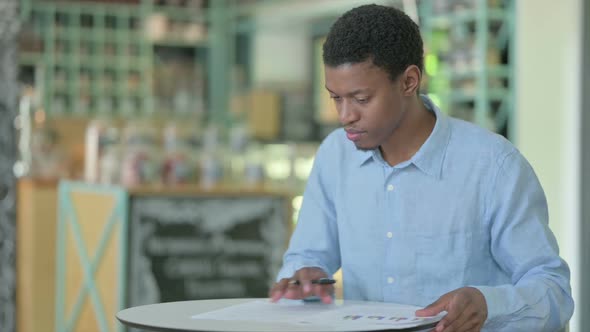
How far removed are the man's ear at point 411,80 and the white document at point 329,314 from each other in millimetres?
431

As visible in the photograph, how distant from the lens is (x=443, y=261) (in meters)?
2.10

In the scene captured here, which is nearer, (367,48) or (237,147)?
(367,48)

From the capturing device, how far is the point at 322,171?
233 centimetres

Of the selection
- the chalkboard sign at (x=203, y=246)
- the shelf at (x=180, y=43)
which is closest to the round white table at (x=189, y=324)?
the chalkboard sign at (x=203, y=246)

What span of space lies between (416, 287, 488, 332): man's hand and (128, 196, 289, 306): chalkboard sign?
3.02 meters

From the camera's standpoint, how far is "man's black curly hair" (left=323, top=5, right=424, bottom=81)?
2006mm

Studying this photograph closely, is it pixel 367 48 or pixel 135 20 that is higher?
pixel 135 20

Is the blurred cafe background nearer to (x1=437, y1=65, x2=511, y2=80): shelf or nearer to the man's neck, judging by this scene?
(x1=437, y1=65, x2=511, y2=80): shelf

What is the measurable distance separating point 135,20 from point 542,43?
25.6ft

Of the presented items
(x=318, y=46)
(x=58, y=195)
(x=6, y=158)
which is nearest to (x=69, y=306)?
(x=58, y=195)

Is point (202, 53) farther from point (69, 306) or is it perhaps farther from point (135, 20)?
point (69, 306)

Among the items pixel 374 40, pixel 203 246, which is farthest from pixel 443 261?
pixel 203 246

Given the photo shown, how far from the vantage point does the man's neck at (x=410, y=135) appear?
215 centimetres

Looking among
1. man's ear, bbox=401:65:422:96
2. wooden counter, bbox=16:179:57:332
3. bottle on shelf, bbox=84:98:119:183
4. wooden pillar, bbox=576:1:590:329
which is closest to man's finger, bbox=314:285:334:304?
man's ear, bbox=401:65:422:96
